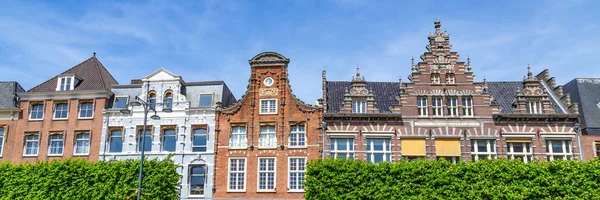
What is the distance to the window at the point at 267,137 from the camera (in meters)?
32.0

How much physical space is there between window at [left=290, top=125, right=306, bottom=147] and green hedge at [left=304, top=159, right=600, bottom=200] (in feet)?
12.9

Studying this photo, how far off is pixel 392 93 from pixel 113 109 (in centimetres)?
1805

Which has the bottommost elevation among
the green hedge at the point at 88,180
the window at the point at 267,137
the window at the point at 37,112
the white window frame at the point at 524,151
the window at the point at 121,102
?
the green hedge at the point at 88,180

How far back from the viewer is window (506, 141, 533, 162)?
31.1m

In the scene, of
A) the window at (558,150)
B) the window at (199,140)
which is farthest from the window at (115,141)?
the window at (558,150)

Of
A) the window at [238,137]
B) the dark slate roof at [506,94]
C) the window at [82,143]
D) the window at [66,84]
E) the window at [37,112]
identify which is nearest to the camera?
the window at [238,137]

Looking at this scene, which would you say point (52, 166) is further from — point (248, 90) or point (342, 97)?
point (342, 97)

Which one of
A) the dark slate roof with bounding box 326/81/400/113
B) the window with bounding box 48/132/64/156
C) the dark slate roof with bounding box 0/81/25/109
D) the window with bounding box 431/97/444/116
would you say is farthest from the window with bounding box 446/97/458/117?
the dark slate roof with bounding box 0/81/25/109

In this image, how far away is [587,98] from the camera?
34.8 m

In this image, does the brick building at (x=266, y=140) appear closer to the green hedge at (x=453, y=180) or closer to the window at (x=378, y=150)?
the window at (x=378, y=150)

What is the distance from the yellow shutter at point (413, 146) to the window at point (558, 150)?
24.4 ft

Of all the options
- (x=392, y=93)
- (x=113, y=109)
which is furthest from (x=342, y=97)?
(x=113, y=109)

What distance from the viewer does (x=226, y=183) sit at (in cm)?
3138

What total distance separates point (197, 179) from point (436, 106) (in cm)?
1527
